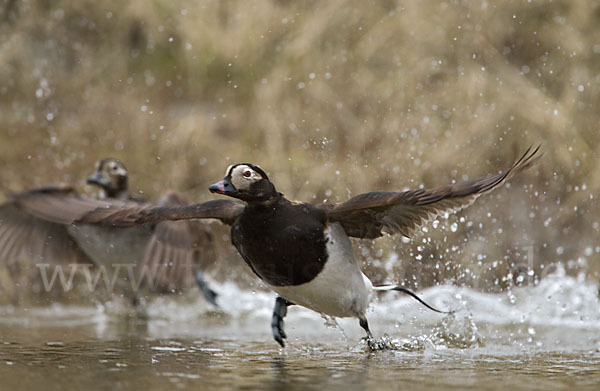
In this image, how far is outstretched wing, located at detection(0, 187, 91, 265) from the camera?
6.39m

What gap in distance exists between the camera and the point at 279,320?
16.8 ft

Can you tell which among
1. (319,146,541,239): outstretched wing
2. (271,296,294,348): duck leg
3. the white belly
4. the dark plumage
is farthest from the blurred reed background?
(319,146,541,239): outstretched wing

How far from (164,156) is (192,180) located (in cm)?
48

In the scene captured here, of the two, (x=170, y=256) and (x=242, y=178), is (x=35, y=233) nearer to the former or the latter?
(x=170, y=256)

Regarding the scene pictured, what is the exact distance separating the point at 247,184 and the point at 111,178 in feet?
11.6

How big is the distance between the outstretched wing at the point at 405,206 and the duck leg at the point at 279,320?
2.06ft

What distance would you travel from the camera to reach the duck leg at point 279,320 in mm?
5005

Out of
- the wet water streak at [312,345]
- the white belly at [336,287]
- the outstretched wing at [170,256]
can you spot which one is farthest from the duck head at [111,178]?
the white belly at [336,287]

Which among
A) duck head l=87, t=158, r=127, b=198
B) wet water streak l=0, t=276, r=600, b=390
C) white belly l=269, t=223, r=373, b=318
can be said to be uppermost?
duck head l=87, t=158, r=127, b=198

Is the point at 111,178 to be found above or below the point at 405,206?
above

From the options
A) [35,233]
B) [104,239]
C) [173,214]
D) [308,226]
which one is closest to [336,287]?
[308,226]

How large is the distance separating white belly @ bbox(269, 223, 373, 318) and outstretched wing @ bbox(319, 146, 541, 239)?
116 millimetres

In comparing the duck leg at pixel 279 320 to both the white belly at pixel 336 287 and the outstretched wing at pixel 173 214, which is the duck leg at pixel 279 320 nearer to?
the white belly at pixel 336 287

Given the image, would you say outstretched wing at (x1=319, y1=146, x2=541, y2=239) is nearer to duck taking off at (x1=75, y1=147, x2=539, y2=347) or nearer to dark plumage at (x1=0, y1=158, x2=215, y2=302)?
duck taking off at (x1=75, y1=147, x2=539, y2=347)
